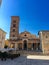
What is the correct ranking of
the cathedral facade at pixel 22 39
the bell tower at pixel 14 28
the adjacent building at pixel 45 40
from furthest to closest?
the bell tower at pixel 14 28
the cathedral facade at pixel 22 39
the adjacent building at pixel 45 40

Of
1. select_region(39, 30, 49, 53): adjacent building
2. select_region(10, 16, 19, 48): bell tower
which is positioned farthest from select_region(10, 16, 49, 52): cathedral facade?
select_region(39, 30, 49, 53): adjacent building

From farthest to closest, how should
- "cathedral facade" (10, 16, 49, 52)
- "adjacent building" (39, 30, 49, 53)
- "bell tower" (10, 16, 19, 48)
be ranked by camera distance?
"bell tower" (10, 16, 19, 48), "cathedral facade" (10, 16, 49, 52), "adjacent building" (39, 30, 49, 53)

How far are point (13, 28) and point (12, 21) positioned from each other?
108 inches

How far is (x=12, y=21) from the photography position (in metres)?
40.0

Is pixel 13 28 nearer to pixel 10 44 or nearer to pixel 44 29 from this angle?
pixel 10 44

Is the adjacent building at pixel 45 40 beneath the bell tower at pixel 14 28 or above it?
beneath

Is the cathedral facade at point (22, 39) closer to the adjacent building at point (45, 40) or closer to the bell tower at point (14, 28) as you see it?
the bell tower at point (14, 28)

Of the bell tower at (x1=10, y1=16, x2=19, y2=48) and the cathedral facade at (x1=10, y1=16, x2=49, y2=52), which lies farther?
the bell tower at (x1=10, y1=16, x2=19, y2=48)

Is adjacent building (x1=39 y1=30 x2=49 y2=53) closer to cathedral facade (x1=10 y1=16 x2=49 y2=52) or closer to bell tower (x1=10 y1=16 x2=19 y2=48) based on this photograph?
cathedral facade (x1=10 y1=16 x2=49 y2=52)

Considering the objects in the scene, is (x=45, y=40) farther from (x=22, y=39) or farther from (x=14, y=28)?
(x=14, y=28)

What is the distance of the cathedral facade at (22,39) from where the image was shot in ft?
120

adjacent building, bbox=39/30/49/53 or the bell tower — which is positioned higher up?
the bell tower

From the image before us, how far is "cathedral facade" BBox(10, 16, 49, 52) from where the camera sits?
36.7 m

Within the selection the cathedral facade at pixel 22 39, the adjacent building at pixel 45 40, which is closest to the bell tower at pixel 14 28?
the cathedral facade at pixel 22 39
